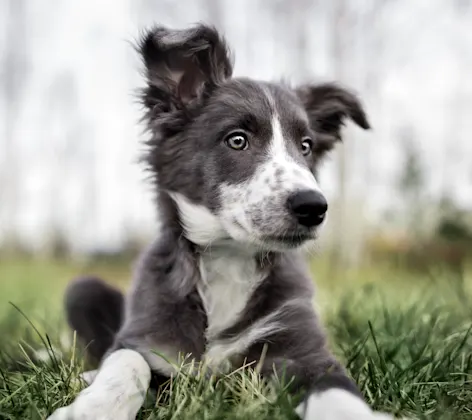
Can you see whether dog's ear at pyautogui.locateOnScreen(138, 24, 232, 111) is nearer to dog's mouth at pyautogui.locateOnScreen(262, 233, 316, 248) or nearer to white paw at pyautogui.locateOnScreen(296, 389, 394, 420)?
dog's mouth at pyautogui.locateOnScreen(262, 233, 316, 248)

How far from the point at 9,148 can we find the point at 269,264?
21.0 metres

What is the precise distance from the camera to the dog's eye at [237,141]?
339cm

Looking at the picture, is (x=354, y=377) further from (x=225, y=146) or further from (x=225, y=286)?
(x=225, y=146)

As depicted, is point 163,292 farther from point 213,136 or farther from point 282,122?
point 282,122

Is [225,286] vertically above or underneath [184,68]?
underneath

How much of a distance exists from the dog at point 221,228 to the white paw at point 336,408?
7 cm

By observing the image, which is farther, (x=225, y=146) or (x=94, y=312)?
(x=94, y=312)

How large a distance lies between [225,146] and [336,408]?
162 cm

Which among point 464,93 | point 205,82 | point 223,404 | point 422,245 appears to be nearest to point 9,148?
point 422,245

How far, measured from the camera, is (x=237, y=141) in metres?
3.41

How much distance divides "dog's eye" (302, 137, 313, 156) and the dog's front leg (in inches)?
58.3

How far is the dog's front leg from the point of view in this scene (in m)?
2.48

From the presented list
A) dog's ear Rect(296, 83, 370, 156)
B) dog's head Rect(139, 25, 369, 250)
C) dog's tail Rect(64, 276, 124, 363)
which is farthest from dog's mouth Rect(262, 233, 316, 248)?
dog's tail Rect(64, 276, 124, 363)

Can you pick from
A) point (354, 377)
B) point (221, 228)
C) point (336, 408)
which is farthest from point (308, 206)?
point (336, 408)
